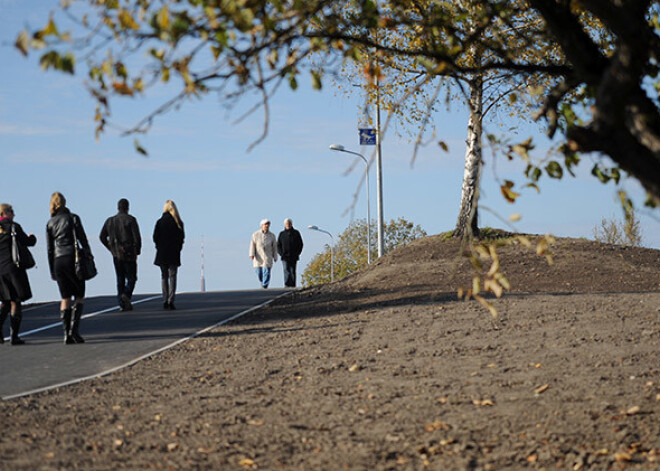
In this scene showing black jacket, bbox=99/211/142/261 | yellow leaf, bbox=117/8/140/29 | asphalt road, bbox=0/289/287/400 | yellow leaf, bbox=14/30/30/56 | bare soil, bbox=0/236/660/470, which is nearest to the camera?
yellow leaf, bbox=14/30/30/56

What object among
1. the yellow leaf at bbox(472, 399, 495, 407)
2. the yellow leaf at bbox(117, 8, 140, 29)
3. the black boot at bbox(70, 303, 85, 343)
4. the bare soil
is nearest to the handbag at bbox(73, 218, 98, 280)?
the black boot at bbox(70, 303, 85, 343)

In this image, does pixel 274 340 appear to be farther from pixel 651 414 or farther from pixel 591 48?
pixel 591 48

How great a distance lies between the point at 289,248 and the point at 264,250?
1.09 m

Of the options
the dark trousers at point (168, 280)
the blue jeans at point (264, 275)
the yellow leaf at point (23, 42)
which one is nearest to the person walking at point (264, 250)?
the blue jeans at point (264, 275)

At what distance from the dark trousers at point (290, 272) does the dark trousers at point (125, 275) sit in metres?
8.45

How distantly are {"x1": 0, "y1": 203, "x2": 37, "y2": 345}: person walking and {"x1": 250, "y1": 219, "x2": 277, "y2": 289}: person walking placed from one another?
1155 centimetres

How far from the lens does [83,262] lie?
43.1 feet

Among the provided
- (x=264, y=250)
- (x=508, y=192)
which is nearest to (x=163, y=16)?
(x=508, y=192)

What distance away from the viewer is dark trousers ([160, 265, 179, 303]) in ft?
59.0

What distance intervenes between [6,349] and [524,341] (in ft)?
25.9

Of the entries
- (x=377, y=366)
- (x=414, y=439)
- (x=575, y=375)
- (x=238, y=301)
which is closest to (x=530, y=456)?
(x=414, y=439)

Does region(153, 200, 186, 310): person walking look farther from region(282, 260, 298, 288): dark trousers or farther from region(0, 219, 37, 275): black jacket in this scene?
region(282, 260, 298, 288): dark trousers

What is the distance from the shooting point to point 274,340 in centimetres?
1295

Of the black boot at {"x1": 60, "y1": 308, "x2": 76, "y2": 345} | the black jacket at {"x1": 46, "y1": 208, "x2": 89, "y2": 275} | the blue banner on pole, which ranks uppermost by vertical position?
the blue banner on pole
